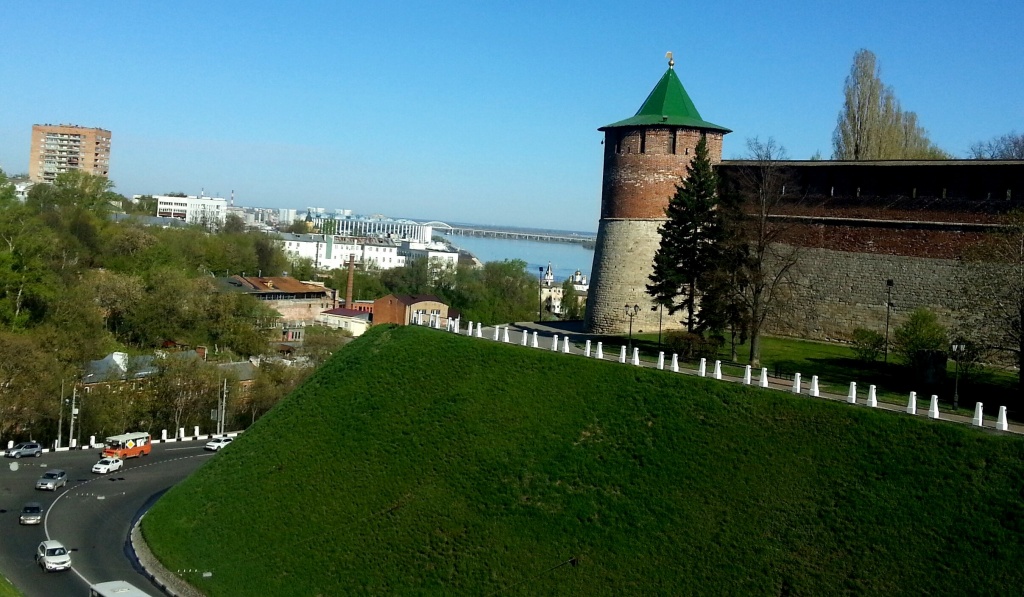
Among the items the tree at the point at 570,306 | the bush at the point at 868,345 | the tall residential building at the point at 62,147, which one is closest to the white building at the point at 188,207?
the tall residential building at the point at 62,147

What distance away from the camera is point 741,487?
15.6 metres

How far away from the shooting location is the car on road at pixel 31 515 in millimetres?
23172

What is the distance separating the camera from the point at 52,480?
2661 centimetres

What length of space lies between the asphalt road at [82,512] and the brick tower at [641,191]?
45.8 feet

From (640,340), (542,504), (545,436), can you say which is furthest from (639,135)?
(542,504)

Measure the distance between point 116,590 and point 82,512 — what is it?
25.9 feet

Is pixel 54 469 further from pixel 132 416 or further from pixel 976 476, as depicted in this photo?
pixel 976 476

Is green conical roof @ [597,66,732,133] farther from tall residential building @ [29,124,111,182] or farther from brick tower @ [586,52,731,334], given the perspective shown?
tall residential building @ [29,124,111,182]

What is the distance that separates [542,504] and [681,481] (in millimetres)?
2450

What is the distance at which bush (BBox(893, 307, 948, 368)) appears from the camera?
21.3m

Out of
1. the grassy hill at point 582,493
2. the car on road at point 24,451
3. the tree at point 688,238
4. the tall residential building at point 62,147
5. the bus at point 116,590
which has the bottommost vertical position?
the car on road at point 24,451

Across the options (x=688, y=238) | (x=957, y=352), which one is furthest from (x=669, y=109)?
(x=957, y=352)

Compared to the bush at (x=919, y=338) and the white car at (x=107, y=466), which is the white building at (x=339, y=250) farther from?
the bush at (x=919, y=338)

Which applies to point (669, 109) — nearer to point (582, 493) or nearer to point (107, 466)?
point (582, 493)
